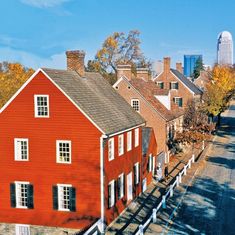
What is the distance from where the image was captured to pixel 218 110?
67500 millimetres

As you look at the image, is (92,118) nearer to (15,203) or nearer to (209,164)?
(15,203)

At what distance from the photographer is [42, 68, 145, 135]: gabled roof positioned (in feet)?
84.1

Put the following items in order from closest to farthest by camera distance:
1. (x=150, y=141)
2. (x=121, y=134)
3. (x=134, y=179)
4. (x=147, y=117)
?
(x=121, y=134), (x=134, y=179), (x=150, y=141), (x=147, y=117)

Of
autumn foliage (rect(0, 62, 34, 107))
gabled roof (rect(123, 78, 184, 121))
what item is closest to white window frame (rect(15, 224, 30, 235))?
gabled roof (rect(123, 78, 184, 121))

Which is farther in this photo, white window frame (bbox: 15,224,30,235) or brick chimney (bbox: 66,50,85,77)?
brick chimney (bbox: 66,50,85,77)

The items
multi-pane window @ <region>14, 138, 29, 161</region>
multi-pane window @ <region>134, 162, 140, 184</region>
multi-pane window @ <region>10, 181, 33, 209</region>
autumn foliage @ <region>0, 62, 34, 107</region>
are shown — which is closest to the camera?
multi-pane window @ <region>10, 181, 33, 209</region>

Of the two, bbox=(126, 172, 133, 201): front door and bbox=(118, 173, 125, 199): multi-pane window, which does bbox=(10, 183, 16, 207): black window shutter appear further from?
bbox=(126, 172, 133, 201): front door

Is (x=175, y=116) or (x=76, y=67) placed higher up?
(x=76, y=67)

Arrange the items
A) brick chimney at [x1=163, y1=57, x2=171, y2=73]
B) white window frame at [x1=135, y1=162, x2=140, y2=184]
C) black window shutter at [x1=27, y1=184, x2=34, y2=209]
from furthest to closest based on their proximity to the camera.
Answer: brick chimney at [x1=163, y1=57, x2=171, y2=73] → white window frame at [x1=135, y1=162, x2=140, y2=184] → black window shutter at [x1=27, y1=184, x2=34, y2=209]

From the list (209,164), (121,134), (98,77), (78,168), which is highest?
(98,77)

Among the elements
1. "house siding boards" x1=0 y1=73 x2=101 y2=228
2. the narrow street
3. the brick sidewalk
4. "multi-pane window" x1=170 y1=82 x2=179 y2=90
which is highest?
"multi-pane window" x1=170 y1=82 x2=179 y2=90

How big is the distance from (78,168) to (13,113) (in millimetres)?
5920

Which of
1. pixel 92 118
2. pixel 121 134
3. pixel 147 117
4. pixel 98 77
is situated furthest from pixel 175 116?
pixel 92 118

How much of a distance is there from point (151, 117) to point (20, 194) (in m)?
21.3
